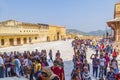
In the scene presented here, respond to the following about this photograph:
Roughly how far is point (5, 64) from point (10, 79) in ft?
2.96

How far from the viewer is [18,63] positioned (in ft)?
43.7

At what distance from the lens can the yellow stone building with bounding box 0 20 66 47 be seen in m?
50.1

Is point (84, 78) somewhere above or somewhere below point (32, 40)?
above

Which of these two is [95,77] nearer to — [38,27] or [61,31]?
[38,27]

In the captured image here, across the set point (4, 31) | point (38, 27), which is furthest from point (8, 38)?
point (38, 27)

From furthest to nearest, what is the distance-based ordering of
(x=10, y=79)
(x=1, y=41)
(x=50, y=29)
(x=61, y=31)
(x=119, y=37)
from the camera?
(x=61, y=31), (x=50, y=29), (x=1, y=41), (x=119, y=37), (x=10, y=79)

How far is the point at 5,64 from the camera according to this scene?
540 inches

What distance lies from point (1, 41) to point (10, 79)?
3628 centimetres

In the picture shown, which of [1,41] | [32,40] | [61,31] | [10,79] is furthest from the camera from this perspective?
[61,31]

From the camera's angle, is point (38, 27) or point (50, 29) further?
point (50, 29)

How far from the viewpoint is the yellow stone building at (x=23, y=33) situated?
5006cm

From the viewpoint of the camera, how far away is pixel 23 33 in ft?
189

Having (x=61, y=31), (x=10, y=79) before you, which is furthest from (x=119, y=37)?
(x=61, y=31)

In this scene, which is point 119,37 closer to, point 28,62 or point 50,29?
point 28,62
